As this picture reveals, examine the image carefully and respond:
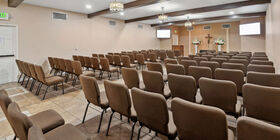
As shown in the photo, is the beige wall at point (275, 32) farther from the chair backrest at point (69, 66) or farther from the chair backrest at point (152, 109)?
the chair backrest at point (69, 66)

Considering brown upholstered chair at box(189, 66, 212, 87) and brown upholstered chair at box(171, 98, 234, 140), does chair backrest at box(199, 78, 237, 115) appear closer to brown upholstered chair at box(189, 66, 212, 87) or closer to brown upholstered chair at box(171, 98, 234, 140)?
brown upholstered chair at box(171, 98, 234, 140)

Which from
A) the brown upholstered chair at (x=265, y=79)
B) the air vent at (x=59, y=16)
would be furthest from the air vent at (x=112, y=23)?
the brown upholstered chair at (x=265, y=79)

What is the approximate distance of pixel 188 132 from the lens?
53.0 inches

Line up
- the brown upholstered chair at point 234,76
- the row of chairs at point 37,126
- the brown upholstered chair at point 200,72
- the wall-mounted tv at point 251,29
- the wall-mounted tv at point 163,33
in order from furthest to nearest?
the wall-mounted tv at point 163,33
the wall-mounted tv at point 251,29
the brown upholstered chair at point 200,72
the brown upholstered chair at point 234,76
the row of chairs at point 37,126

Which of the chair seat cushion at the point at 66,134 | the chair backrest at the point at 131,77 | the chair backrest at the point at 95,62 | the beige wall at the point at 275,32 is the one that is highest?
the beige wall at the point at 275,32

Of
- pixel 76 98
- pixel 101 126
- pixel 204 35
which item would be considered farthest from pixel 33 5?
pixel 204 35

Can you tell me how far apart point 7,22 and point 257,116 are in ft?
25.9

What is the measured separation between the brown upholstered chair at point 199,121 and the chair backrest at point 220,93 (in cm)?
69

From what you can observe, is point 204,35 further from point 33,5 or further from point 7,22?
point 7,22

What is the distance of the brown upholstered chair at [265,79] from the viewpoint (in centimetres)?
226

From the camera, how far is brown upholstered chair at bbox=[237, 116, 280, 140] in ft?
2.82

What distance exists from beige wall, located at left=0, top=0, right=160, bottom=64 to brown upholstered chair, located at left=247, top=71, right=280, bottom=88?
764cm

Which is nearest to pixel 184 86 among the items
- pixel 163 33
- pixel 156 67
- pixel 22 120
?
pixel 156 67

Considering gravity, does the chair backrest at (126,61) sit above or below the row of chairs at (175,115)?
above
